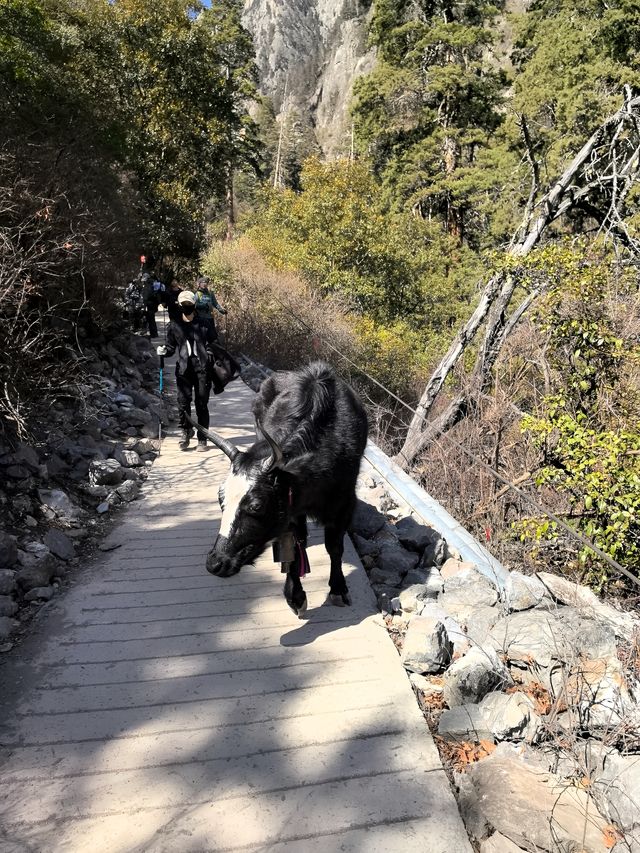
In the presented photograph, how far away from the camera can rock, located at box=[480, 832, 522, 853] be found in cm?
211

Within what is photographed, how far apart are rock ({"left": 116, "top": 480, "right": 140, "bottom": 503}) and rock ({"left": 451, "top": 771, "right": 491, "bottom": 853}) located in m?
3.97

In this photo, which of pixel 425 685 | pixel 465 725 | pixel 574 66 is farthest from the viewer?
pixel 574 66

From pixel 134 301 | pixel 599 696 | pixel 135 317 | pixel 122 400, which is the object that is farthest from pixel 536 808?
pixel 135 317

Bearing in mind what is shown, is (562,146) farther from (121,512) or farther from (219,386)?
(121,512)

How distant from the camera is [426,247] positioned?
1864cm

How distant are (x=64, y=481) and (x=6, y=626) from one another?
2.18 m

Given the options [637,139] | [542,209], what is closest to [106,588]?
[542,209]

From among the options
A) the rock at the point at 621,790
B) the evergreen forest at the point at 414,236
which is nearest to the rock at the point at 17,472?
the evergreen forest at the point at 414,236

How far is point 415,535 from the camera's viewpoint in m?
4.55

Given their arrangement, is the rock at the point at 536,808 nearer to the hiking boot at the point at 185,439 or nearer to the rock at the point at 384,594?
the rock at the point at 384,594

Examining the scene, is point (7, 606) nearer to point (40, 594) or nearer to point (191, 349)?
point (40, 594)

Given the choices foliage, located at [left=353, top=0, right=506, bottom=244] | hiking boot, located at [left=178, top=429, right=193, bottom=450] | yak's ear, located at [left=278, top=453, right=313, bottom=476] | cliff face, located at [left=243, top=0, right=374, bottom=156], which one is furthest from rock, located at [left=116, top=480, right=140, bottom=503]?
cliff face, located at [left=243, top=0, right=374, bottom=156]

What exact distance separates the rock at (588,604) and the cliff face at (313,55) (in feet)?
216

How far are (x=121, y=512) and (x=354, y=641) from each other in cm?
278
